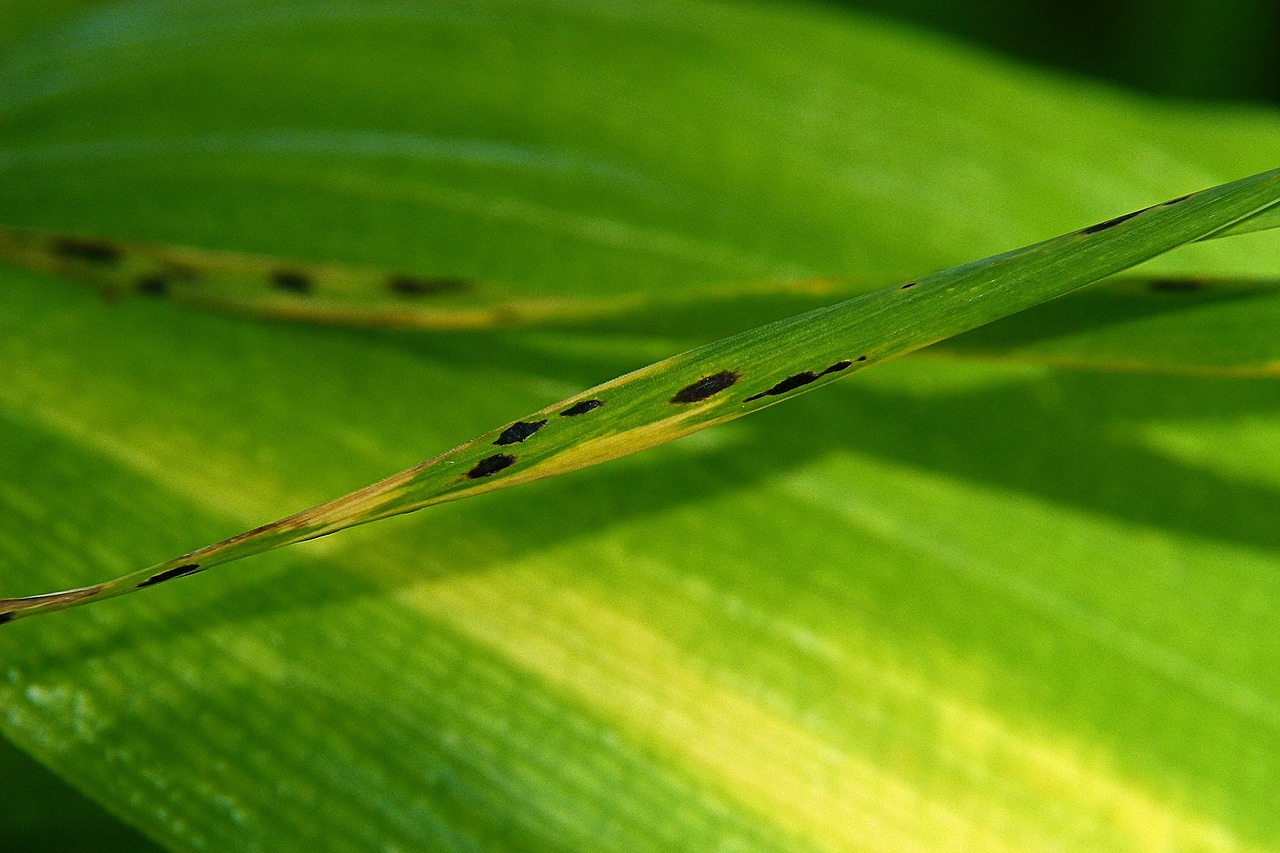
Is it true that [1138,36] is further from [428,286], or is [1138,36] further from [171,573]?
[171,573]

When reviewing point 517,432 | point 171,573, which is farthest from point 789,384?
point 171,573

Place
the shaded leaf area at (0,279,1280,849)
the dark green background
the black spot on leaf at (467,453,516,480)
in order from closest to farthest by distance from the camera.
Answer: the black spot on leaf at (467,453,516,480)
the shaded leaf area at (0,279,1280,849)
the dark green background

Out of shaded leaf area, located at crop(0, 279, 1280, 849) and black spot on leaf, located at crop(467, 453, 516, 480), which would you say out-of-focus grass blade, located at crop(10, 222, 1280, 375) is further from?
black spot on leaf, located at crop(467, 453, 516, 480)

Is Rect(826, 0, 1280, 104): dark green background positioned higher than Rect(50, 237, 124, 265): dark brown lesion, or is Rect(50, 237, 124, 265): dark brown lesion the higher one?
Rect(50, 237, 124, 265): dark brown lesion

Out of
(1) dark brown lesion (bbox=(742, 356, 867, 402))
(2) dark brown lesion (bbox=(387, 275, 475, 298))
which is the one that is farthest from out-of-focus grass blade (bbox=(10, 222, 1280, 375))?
(1) dark brown lesion (bbox=(742, 356, 867, 402))

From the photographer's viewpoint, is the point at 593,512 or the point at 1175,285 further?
the point at 593,512

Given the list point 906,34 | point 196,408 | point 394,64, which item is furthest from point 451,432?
point 906,34

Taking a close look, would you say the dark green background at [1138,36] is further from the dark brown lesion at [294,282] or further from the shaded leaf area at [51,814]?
the shaded leaf area at [51,814]

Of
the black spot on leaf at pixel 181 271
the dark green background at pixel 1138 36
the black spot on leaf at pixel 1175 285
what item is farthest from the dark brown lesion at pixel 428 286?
the dark green background at pixel 1138 36
